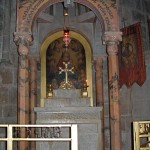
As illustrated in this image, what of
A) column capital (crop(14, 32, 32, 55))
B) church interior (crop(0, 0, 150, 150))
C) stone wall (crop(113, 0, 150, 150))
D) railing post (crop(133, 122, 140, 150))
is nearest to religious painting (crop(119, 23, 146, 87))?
church interior (crop(0, 0, 150, 150))

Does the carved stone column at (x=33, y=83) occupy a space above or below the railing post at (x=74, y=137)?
above

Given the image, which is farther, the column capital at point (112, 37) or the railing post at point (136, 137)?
the column capital at point (112, 37)

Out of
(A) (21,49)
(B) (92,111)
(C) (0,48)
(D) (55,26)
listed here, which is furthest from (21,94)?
(D) (55,26)

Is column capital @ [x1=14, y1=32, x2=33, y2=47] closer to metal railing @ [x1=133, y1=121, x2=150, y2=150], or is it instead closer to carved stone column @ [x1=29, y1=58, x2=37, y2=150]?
carved stone column @ [x1=29, y1=58, x2=37, y2=150]

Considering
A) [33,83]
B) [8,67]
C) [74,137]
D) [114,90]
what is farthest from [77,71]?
[74,137]

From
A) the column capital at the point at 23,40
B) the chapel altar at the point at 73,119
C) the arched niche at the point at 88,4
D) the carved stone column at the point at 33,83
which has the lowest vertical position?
the chapel altar at the point at 73,119

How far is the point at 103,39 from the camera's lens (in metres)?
8.33

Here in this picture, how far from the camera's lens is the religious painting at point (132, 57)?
357 inches

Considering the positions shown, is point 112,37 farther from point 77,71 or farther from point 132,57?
point 77,71

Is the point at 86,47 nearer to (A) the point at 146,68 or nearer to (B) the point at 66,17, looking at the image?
(B) the point at 66,17

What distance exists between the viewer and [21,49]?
822 cm

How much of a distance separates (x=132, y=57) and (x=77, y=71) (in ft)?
7.42

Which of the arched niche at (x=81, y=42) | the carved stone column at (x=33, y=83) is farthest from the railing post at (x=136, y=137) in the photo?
the arched niche at (x=81, y=42)

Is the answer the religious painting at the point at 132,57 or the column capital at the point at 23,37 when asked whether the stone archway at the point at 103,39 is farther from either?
the religious painting at the point at 132,57
